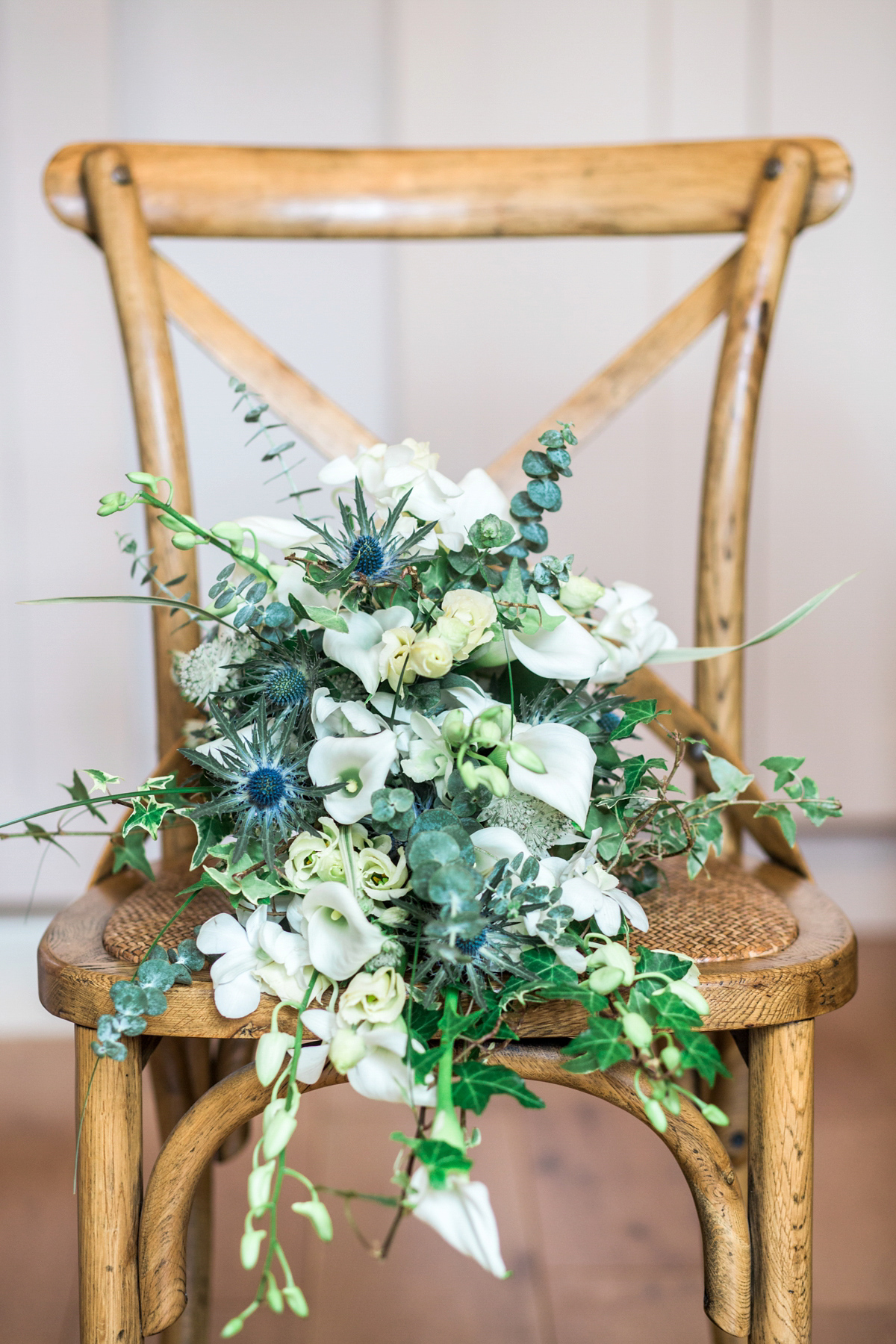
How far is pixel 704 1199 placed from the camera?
0.48m

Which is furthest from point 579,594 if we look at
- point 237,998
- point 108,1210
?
point 108,1210

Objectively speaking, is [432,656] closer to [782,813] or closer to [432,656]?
[432,656]

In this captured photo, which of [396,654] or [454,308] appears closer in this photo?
[396,654]

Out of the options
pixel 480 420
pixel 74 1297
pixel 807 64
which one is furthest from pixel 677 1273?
pixel 807 64

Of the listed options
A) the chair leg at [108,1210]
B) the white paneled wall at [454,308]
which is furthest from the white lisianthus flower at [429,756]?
the white paneled wall at [454,308]

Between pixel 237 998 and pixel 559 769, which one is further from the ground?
pixel 559 769

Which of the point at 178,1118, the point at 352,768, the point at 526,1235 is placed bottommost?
the point at 526,1235

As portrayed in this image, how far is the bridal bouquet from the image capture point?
404 millimetres

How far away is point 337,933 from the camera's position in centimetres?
44

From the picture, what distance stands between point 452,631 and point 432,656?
2 cm

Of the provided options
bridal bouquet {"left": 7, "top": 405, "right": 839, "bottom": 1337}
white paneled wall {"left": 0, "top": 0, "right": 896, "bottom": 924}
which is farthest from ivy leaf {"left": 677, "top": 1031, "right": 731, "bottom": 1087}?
white paneled wall {"left": 0, "top": 0, "right": 896, "bottom": 924}

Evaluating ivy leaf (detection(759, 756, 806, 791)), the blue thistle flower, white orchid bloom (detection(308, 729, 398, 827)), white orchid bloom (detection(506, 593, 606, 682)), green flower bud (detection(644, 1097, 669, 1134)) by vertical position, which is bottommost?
green flower bud (detection(644, 1097, 669, 1134))

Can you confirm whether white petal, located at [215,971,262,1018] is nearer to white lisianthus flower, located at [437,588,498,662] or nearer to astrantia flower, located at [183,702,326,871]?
astrantia flower, located at [183,702,326,871]

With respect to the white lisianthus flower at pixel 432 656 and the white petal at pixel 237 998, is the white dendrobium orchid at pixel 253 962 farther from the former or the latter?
the white lisianthus flower at pixel 432 656
